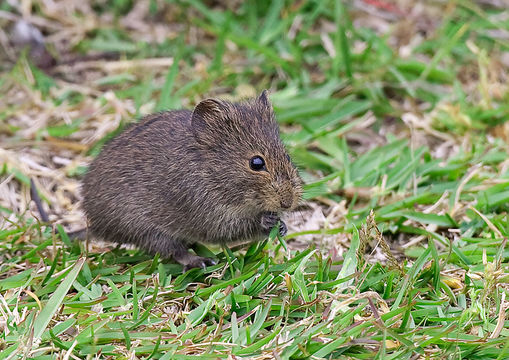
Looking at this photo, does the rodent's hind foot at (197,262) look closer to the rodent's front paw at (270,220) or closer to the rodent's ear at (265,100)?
the rodent's front paw at (270,220)

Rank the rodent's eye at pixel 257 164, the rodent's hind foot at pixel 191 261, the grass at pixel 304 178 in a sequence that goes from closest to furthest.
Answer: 1. the grass at pixel 304 178
2. the rodent's eye at pixel 257 164
3. the rodent's hind foot at pixel 191 261

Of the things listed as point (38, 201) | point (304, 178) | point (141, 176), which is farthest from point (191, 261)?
point (304, 178)

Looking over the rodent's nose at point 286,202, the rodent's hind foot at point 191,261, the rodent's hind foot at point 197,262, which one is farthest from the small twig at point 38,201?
the rodent's nose at point 286,202

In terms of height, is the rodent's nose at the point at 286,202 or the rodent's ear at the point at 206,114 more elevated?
the rodent's ear at the point at 206,114

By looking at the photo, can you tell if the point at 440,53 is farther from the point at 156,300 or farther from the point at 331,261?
the point at 156,300

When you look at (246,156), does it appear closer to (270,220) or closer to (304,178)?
(270,220)

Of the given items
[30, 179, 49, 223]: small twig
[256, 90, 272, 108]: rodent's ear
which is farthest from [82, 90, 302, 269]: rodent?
[30, 179, 49, 223]: small twig

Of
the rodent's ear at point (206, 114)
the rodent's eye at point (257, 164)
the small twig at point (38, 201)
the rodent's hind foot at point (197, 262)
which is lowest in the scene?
the rodent's hind foot at point (197, 262)
